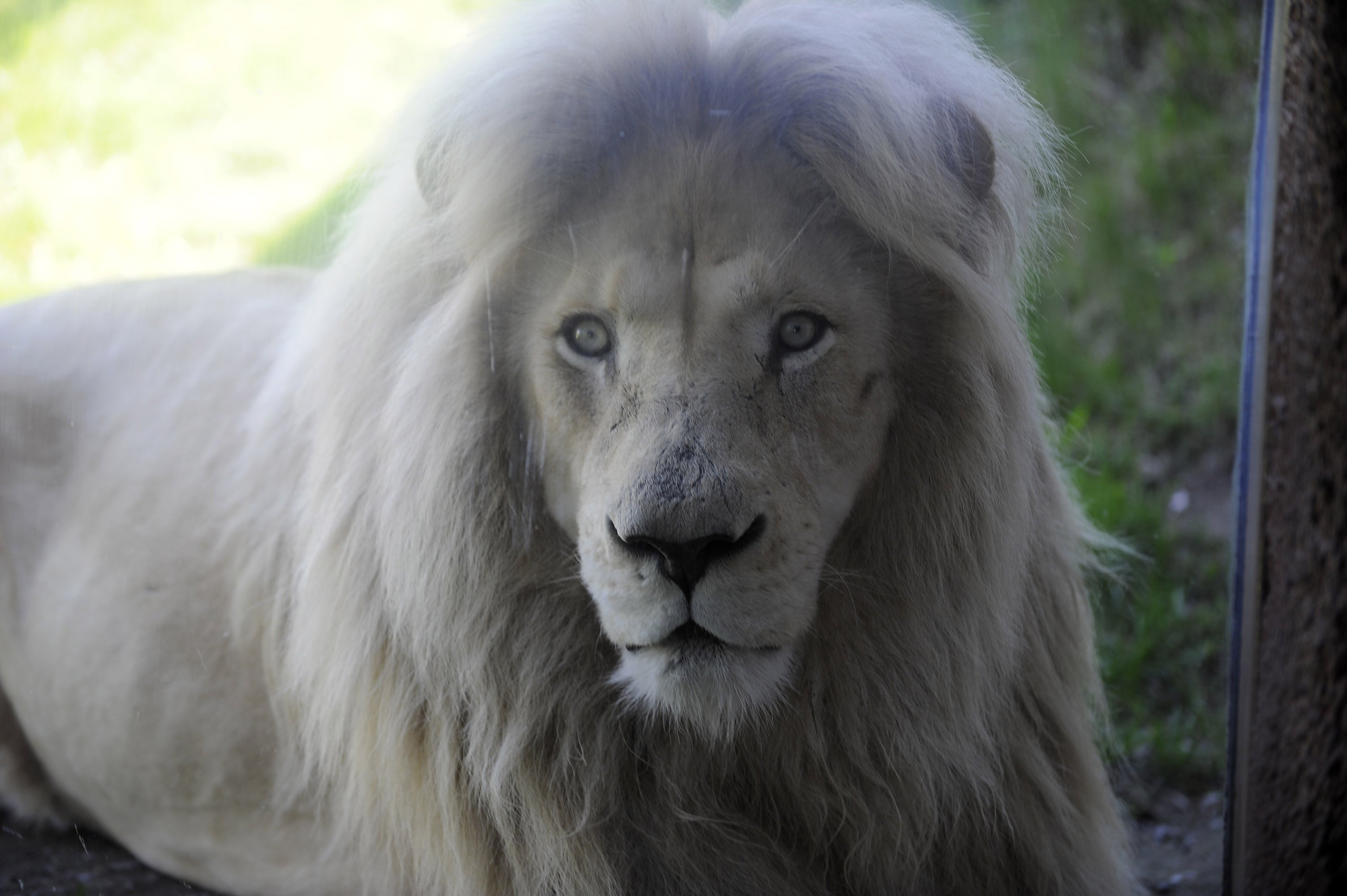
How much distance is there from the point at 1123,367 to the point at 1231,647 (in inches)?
94.7

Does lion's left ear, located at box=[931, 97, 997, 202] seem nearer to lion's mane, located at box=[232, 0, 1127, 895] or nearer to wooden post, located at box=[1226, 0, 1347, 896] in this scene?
lion's mane, located at box=[232, 0, 1127, 895]

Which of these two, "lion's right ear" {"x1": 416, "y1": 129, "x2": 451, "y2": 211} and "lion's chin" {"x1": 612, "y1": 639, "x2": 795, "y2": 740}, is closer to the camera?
"lion's chin" {"x1": 612, "y1": 639, "x2": 795, "y2": 740}

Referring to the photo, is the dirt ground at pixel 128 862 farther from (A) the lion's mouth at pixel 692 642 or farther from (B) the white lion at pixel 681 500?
(A) the lion's mouth at pixel 692 642

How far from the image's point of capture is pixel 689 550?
1526 mm

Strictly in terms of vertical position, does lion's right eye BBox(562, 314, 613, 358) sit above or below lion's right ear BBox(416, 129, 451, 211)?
below

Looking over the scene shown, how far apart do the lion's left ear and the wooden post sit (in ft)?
1.23

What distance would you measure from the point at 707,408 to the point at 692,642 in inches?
11.7

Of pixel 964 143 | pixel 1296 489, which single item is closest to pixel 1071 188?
pixel 964 143

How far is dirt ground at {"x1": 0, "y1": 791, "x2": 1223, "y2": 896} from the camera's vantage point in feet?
7.09

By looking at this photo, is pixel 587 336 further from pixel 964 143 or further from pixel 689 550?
pixel 964 143

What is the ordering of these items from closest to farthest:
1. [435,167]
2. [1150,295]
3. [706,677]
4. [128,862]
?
[706,677] < [435,167] < [128,862] < [1150,295]

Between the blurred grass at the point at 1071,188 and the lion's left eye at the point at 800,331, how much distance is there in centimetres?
77

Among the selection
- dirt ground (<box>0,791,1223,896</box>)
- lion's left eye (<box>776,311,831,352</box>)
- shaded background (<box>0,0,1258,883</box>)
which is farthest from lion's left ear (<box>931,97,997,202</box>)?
dirt ground (<box>0,791,1223,896</box>)

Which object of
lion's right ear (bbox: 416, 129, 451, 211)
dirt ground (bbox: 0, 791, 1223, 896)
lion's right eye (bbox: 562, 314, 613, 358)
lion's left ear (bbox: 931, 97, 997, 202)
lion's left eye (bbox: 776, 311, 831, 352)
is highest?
lion's left ear (bbox: 931, 97, 997, 202)
